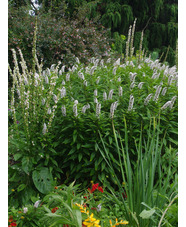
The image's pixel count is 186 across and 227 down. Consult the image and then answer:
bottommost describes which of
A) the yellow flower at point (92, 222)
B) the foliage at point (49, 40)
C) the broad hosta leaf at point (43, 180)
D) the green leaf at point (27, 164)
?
the broad hosta leaf at point (43, 180)

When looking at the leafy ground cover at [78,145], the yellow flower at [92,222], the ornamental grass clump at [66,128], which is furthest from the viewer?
the ornamental grass clump at [66,128]

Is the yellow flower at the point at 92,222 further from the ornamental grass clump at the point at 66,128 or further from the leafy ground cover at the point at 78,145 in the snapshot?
the ornamental grass clump at the point at 66,128

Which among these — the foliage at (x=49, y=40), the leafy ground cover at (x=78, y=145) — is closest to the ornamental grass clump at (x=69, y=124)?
the leafy ground cover at (x=78, y=145)

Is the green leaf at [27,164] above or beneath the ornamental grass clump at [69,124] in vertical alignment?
beneath

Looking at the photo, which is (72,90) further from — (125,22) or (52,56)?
(125,22)

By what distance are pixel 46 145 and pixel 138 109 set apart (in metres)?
1.20

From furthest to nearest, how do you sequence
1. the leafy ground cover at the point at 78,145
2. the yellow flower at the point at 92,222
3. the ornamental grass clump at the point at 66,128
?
the ornamental grass clump at the point at 66,128 < the leafy ground cover at the point at 78,145 < the yellow flower at the point at 92,222

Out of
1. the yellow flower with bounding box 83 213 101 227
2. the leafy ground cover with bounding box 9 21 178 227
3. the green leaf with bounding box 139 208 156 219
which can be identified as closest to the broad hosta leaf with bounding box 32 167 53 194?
the leafy ground cover with bounding box 9 21 178 227

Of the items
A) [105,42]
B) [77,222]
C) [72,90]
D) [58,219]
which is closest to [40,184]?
[58,219]

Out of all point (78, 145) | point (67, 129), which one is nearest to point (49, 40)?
point (67, 129)

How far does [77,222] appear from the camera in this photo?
1.28 meters

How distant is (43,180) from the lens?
2178 mm

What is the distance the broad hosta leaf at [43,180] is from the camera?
2.12 meters

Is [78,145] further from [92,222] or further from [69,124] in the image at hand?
[92,222]
